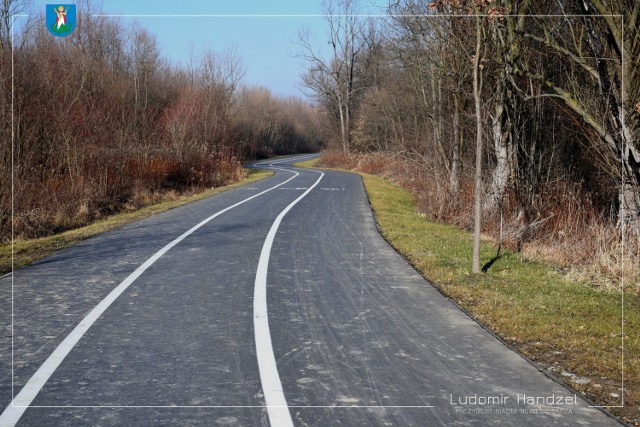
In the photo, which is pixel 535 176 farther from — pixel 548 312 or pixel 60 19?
pixel 60 19

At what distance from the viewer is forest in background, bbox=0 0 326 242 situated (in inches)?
667

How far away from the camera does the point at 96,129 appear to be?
22125mm

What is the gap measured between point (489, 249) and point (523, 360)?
22.0 feet

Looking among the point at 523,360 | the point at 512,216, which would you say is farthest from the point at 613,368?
the point at 512,216

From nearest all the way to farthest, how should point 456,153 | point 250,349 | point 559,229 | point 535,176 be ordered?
point 250,349, point 559,229, point 535,176, point 456,153

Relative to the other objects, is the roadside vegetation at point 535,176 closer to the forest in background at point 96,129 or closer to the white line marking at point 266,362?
the white line marking at point 266,362

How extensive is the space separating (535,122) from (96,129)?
49.8ft

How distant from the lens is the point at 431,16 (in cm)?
1775

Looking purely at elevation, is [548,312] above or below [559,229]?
below

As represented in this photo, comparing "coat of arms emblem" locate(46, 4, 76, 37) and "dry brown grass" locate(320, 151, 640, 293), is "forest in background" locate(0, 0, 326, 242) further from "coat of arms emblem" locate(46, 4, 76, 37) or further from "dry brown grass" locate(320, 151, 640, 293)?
"dry brown grass" locate(320, 151, 640, 293)

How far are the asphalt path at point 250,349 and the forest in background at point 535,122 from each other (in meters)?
3.57

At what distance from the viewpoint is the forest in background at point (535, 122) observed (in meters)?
10.9

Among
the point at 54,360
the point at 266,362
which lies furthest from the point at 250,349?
the point at 54,360

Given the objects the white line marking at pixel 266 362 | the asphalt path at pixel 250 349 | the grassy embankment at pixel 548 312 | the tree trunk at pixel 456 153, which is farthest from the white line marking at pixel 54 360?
the tree trunk at pixel 456 153
